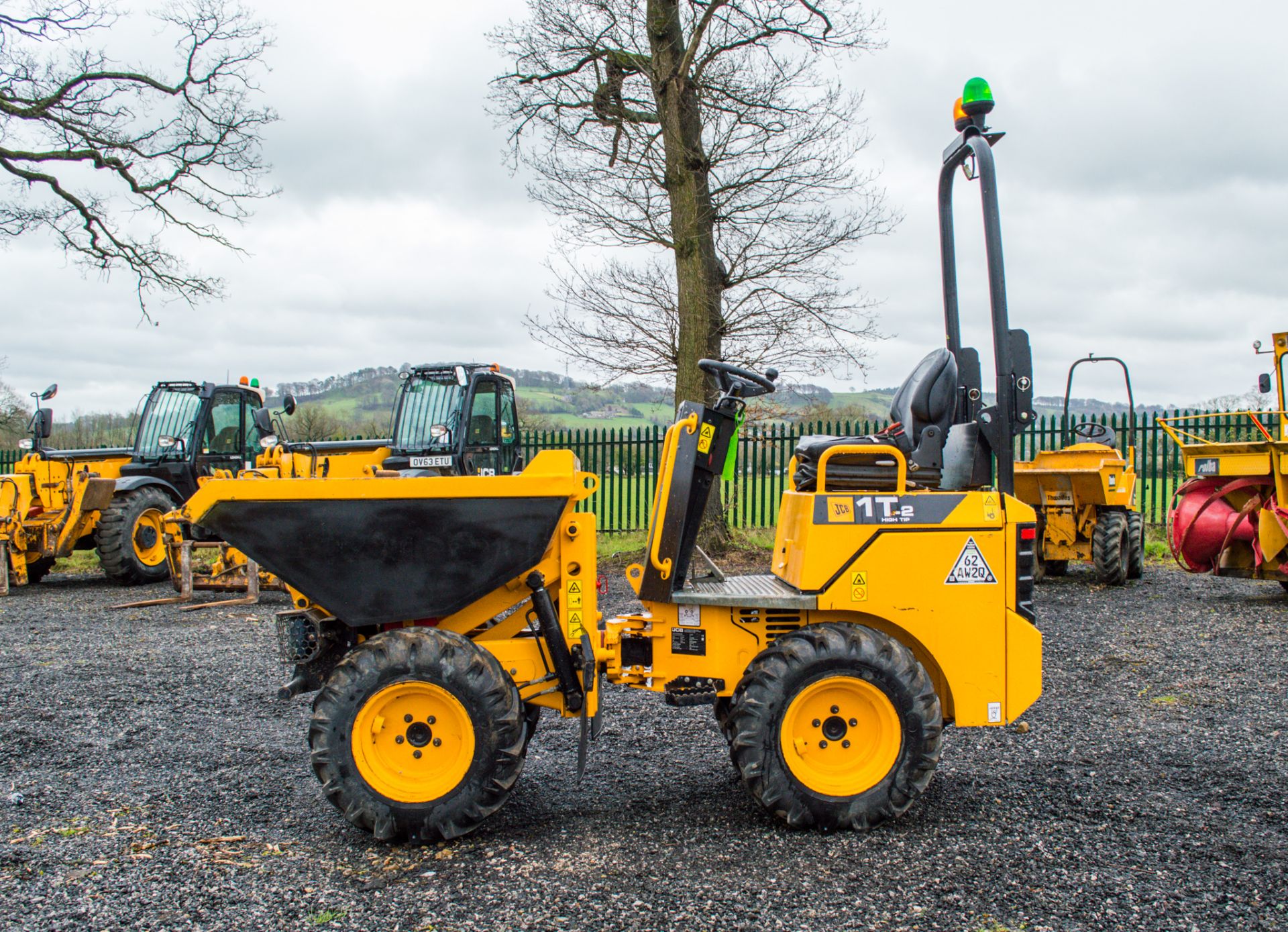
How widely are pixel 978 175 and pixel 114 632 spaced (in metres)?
8.48

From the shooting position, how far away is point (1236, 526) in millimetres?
9578

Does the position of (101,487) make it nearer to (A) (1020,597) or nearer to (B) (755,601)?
(B) (755,601)

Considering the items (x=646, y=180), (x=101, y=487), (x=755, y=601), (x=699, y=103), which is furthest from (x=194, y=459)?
(x=755, y=601)

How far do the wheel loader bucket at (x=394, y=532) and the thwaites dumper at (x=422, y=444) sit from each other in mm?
6940

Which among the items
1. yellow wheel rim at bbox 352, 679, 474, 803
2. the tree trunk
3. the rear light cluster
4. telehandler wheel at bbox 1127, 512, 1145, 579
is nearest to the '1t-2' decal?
the rear light cluster

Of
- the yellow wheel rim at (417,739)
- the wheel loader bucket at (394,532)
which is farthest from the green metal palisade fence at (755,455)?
the yellow wheel rim at (417,739)

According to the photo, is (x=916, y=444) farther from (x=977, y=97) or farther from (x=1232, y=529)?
(x=1232, y=529)

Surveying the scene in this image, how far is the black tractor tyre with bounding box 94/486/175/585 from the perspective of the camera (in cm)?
1201

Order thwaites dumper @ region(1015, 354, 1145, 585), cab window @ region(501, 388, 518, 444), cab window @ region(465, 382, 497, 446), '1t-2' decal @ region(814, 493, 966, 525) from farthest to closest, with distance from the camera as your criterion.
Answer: cab window @ region(501, 388, 518, 444)
cab window @ region(465, 382, 497, 446)
thwaites dumper @ region(1015, 354, 1145, 585)
'1t-2' decal @ region(814, 493, 966, 525)

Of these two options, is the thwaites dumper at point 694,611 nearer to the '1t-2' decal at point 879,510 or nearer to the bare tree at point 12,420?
the '1t-2' decal at point 879,510

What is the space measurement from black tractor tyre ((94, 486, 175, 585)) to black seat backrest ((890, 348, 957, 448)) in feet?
35.4

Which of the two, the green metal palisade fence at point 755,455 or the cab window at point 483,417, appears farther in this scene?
the green metal palisade fence at point 755,455

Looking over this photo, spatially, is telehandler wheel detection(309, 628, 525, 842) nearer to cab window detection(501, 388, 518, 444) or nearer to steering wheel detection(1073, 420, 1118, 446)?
cab window detection(501, 388, 518, 444)

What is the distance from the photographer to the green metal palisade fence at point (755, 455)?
15.2 metres
